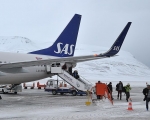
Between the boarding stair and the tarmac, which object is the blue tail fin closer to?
the boarding stair

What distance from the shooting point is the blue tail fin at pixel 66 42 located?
31172 millimetres

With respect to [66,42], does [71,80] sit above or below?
below

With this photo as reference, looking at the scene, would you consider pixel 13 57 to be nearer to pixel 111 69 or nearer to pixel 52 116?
pixel 52 116

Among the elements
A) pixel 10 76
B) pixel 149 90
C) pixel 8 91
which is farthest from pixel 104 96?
pixel 8 91

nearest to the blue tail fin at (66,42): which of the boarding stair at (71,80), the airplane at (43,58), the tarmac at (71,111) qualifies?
the airplane at (43,58)

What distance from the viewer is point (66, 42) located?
31438 millimetres

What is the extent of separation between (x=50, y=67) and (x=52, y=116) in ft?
48.4

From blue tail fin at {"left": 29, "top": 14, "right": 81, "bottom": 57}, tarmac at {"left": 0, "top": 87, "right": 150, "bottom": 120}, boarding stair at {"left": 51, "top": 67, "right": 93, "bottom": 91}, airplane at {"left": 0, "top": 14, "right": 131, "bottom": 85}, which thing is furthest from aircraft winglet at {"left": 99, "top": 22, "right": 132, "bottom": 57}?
blue tail fin at {"left": 29, "top": 14, "right": 81, "bottom": 57}

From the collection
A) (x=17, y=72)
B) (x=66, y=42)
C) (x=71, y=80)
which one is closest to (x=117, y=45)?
(x=71, y=80)

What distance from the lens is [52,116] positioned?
48.1ft

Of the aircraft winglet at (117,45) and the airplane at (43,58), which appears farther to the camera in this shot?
the airplane at (43,58)

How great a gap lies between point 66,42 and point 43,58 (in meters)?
3.60

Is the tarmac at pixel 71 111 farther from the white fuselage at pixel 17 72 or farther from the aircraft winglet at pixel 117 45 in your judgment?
the white fuselage at pixel 17 72

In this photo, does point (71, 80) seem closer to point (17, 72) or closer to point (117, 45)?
point (17, 72)
